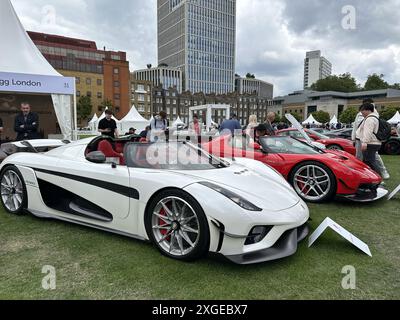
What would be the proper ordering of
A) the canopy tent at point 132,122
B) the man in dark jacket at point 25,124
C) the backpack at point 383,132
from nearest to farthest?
the backpack at point 383,132 < the man in dark jacket at point 25,124 < the canopy tent at point 132,122

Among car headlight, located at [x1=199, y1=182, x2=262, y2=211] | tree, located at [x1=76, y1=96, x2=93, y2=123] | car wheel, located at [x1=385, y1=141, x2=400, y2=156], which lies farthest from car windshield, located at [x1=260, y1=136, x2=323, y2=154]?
tree, located at [x1=76, y1=96, x2=93, y2=123]

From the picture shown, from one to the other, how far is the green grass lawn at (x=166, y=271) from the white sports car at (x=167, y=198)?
0.16 m

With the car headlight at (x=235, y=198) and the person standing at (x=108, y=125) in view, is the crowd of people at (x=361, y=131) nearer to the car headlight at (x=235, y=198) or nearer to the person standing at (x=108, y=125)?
the person standing at (x=108, y=125)

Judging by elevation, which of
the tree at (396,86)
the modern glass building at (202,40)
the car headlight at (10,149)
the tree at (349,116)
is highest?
the modern glass building at (202,40)

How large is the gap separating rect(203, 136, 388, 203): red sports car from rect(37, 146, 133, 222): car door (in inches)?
109

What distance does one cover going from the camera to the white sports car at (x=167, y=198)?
249cm

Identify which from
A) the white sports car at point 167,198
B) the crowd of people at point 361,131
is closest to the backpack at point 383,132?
the crowd of people at point 361,131

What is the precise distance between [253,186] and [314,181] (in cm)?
224

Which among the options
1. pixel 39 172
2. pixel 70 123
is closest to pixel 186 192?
pixel 39 172

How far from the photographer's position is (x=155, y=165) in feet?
10.5

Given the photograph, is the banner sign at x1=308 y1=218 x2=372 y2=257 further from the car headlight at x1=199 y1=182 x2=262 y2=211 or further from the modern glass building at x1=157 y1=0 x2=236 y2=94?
the modern glass building at x1=157 y1=0 x2=236 y2=94

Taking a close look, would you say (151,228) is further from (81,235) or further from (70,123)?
(70,123)

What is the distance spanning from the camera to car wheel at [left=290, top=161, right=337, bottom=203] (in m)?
4.59

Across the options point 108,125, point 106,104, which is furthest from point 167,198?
point 106,104
